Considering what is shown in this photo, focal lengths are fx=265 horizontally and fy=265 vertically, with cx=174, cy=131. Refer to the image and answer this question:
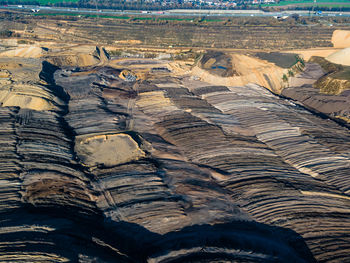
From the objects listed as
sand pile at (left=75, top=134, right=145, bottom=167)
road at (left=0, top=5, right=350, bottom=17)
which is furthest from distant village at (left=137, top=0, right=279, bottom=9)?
sand pile at (left=75, top=134, right=145, bottom=167)

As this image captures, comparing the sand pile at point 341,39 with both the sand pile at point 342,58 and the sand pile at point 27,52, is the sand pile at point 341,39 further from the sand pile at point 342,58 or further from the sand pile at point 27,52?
the sand pile at point 27,52

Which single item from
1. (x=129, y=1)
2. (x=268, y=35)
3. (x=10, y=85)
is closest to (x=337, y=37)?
(x=268, y=35)

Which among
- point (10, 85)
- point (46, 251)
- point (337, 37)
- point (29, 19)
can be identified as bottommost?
point (46, 251)

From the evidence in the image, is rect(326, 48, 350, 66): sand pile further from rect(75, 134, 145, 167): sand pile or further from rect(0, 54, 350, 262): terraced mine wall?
rect(75, 134, 145, 167): sand pile

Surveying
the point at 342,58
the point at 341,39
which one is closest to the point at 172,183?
the point at 342,58

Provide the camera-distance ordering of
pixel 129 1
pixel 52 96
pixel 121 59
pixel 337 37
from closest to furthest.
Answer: pixel 52 96, pixel 121 59, pixel 337 37, pixel 129 1

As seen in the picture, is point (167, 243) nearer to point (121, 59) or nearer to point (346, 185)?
point (346, 185)

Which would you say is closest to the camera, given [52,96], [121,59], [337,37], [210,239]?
[210,239]
